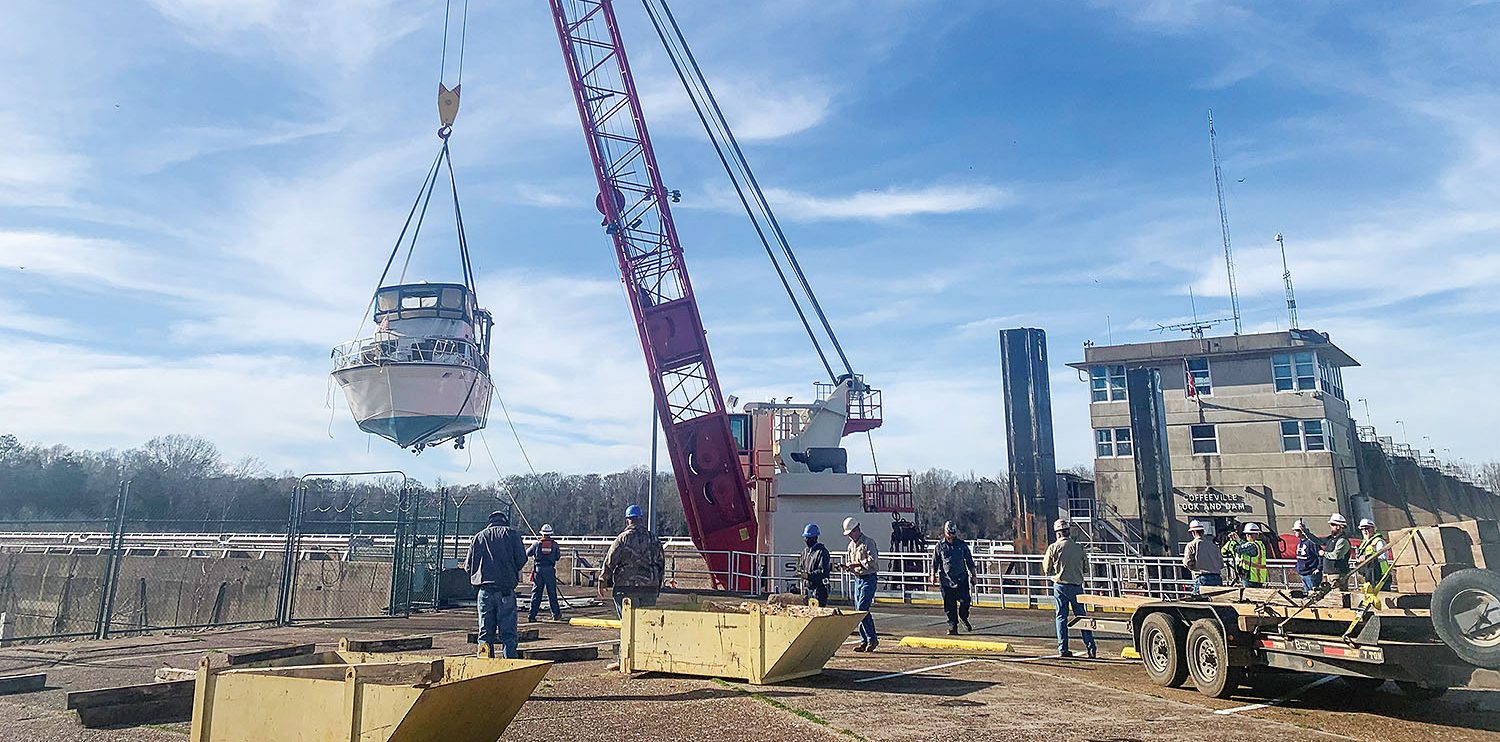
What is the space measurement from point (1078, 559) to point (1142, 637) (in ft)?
6.72

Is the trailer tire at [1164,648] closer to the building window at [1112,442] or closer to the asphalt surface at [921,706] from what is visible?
the asphalt surface at [921,706]

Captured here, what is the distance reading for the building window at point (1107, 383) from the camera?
3816 centimetres

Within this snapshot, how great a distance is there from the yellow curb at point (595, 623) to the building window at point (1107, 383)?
29488mm

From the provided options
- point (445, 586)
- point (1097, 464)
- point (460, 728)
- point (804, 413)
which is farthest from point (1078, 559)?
point (1097, 464)

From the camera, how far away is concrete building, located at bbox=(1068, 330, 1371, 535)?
3394cm

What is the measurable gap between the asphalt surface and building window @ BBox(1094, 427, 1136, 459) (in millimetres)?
28728

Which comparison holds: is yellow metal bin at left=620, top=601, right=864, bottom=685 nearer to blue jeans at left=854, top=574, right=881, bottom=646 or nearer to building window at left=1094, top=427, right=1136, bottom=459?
blue jeans at left=854, top=574, right=881, bottom=646

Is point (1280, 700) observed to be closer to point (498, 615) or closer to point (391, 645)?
point (498, 615)

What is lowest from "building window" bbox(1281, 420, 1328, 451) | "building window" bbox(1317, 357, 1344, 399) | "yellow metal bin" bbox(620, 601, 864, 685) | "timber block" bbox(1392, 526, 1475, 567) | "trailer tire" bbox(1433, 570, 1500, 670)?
"yellow metal bin" bbox(620, 601, 864, 685)

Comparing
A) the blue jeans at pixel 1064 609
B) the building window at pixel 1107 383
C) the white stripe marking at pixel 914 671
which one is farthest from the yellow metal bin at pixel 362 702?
the building window at pixel 1107 383

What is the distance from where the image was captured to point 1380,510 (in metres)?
35.6

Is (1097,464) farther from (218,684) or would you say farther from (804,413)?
(218,684)

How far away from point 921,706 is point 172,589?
33.6 m

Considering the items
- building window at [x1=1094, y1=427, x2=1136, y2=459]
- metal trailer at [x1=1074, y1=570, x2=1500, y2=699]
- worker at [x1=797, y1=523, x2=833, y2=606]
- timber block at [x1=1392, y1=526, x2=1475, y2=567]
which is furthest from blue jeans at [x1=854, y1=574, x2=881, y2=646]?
building window at [x1=1094, y1=427, x2=1136, y2=459]
